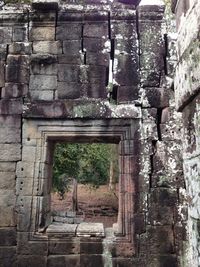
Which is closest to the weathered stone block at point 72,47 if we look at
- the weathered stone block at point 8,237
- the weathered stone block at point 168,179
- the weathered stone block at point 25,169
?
the weathered stone block at point 25,169

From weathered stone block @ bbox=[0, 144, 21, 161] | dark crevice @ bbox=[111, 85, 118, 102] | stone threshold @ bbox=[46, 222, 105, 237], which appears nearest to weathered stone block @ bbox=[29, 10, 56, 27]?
dark crevice @ bbox=[111, 85, 118, 102]

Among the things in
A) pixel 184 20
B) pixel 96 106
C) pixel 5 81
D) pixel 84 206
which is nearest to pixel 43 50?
pixel 5 81

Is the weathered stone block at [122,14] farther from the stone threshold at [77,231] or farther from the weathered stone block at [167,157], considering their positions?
the stone threshold at [77,231]

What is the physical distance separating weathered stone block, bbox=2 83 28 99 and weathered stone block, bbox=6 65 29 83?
0.28ft

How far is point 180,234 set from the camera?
5598 mm

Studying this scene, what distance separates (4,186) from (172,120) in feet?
10.4

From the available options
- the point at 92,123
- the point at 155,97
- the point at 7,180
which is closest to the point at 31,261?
the point at 7,180

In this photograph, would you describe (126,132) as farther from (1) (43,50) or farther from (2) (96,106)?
(1) (43,50)

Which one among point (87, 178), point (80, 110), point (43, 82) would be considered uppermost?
point (43, 82)

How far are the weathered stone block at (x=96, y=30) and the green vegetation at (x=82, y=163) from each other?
5.53 m

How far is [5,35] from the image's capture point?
6.35 metres

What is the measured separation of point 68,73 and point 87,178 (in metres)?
11.7

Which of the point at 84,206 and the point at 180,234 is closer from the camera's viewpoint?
the point at 180,234

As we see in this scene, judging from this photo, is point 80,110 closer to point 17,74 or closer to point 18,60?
point 17,74
